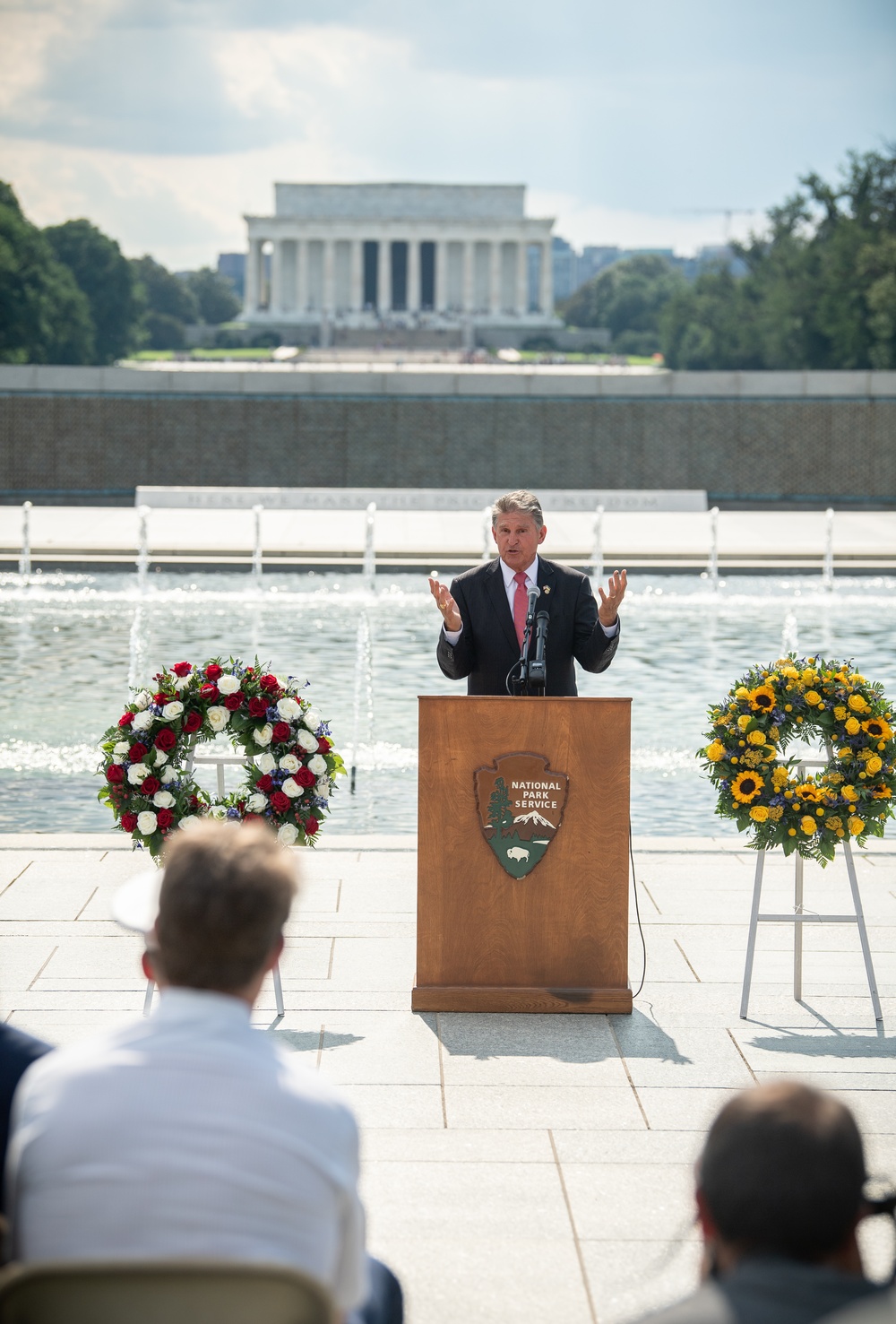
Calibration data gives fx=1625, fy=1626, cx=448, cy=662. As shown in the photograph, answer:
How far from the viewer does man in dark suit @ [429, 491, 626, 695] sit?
6.61 metres

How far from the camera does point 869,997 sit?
6.65 m

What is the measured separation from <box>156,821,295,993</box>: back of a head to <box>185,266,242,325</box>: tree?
5867 inches

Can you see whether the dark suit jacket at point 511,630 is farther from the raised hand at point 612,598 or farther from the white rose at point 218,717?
the white rose at point 218,717

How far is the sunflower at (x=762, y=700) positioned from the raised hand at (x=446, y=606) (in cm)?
119

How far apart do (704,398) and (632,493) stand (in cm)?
516

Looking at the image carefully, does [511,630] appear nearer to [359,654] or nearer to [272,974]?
[272,974]

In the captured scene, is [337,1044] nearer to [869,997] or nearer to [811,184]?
[869,997]

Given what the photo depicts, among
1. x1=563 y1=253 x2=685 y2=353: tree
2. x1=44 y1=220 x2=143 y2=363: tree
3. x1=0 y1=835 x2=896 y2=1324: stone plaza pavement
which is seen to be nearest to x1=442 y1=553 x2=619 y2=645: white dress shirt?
x1=0 y1=835 x2=896 y2=1324: stone plaza pavement

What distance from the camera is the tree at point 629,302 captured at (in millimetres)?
123062

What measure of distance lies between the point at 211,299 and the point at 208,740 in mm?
151666

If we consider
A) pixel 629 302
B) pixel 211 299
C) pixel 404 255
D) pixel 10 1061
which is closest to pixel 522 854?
pixel 10 1061

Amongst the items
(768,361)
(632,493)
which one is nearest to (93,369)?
(632,493)

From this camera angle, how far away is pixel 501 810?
6.19 meters

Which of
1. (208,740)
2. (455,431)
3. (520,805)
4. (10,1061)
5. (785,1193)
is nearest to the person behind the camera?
(785,1193)
